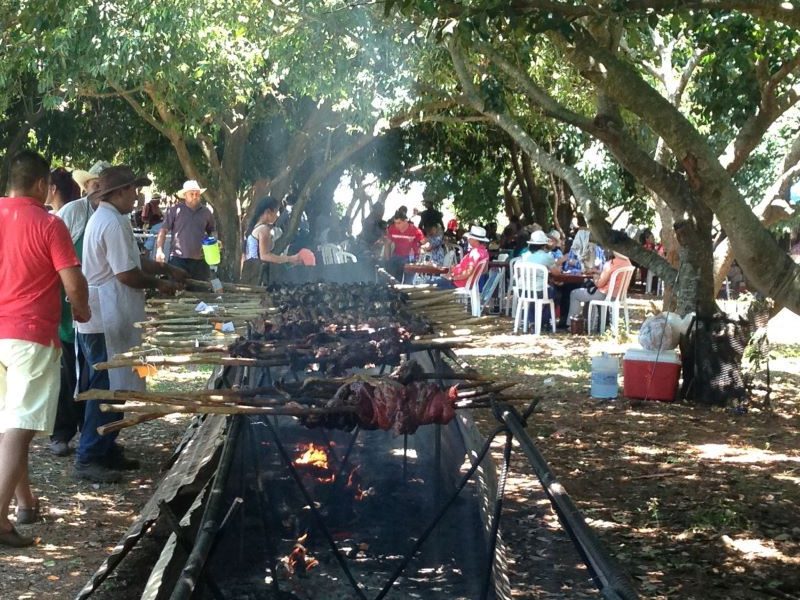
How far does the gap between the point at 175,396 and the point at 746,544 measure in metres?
3.90

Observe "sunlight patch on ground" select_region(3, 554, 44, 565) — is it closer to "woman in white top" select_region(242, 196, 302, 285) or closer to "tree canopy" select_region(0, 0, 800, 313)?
"tree canopy" select_region(0, 0, 800, 313)

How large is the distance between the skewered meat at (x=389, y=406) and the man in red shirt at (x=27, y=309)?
229cm

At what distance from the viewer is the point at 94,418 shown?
7.28 m

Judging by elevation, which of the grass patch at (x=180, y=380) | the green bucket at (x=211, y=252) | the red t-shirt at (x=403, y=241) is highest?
the red t-shirt at (x=403, y=241)

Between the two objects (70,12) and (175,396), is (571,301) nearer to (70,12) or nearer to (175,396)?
(70,12)

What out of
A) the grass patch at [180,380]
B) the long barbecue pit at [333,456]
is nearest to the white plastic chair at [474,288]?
the grass patch at [180,380]

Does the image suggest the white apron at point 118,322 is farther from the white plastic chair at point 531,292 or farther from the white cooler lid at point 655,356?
the white plastic chair at point 531,292

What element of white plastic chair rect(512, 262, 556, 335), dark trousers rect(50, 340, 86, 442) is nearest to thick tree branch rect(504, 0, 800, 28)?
dark trousers rect(50, 340, 86, 442)

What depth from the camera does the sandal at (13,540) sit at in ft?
18.7

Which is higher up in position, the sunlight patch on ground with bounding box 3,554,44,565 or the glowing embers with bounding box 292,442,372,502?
the glowing embers with bounding box 292,442,372,502

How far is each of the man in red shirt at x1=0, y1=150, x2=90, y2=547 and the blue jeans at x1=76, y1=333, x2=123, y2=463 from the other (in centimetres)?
118

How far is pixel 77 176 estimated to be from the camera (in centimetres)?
893

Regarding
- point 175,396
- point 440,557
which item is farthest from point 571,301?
point 175,396

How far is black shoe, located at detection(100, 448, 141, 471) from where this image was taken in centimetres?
734
